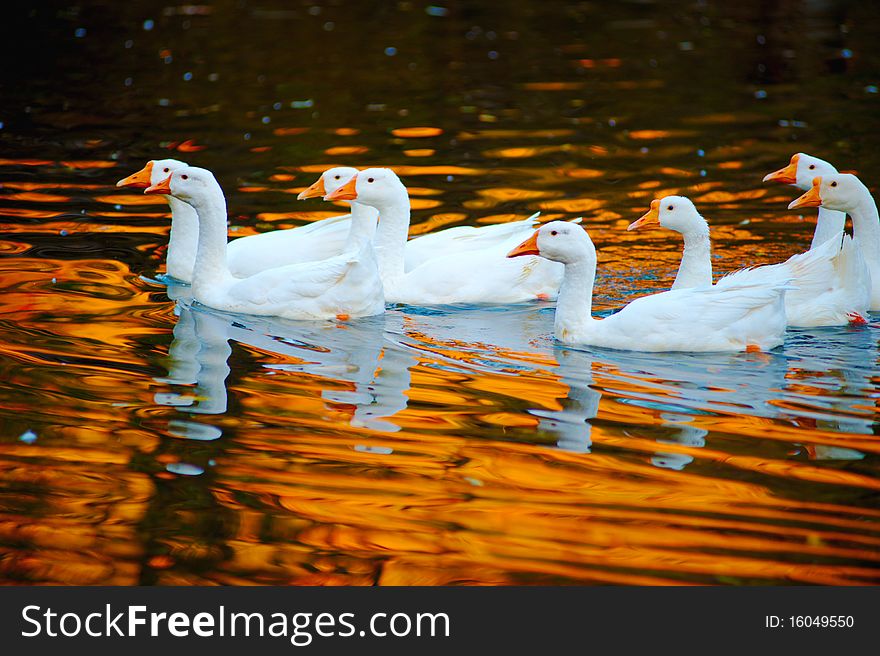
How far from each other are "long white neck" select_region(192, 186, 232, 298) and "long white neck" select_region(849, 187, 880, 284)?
4.99 metres

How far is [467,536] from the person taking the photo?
6.12 metres

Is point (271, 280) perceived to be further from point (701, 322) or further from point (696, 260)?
point (701, 322)

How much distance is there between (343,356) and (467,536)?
319 cm

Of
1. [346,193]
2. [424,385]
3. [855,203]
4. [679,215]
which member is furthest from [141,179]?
[855,203]

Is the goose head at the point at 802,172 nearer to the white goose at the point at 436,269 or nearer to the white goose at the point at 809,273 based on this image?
the white goose at the point at 809,273

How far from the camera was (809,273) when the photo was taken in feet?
31.4

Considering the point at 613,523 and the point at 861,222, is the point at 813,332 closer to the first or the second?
the point at 861,222

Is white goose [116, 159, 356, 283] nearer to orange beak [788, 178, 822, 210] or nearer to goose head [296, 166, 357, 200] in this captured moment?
goose head [296, 166, 357, 200]

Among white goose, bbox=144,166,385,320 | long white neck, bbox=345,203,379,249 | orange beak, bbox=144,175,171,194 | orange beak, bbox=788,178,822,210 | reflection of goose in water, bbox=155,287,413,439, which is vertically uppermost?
orange beak, bbox=788,178,822,210

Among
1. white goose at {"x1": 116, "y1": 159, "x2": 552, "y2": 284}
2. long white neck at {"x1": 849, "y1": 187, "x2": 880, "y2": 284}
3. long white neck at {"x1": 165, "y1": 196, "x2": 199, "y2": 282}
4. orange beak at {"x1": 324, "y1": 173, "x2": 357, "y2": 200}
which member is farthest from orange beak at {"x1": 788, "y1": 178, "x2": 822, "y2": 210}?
long white neck at {"x1": 165, "y1": 196, "x2": 199, "y2": 282}

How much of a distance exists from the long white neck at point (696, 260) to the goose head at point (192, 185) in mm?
3677

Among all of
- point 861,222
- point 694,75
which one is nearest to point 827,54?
point 694,75

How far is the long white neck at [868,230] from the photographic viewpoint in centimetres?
1005

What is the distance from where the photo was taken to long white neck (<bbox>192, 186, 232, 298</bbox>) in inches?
406
